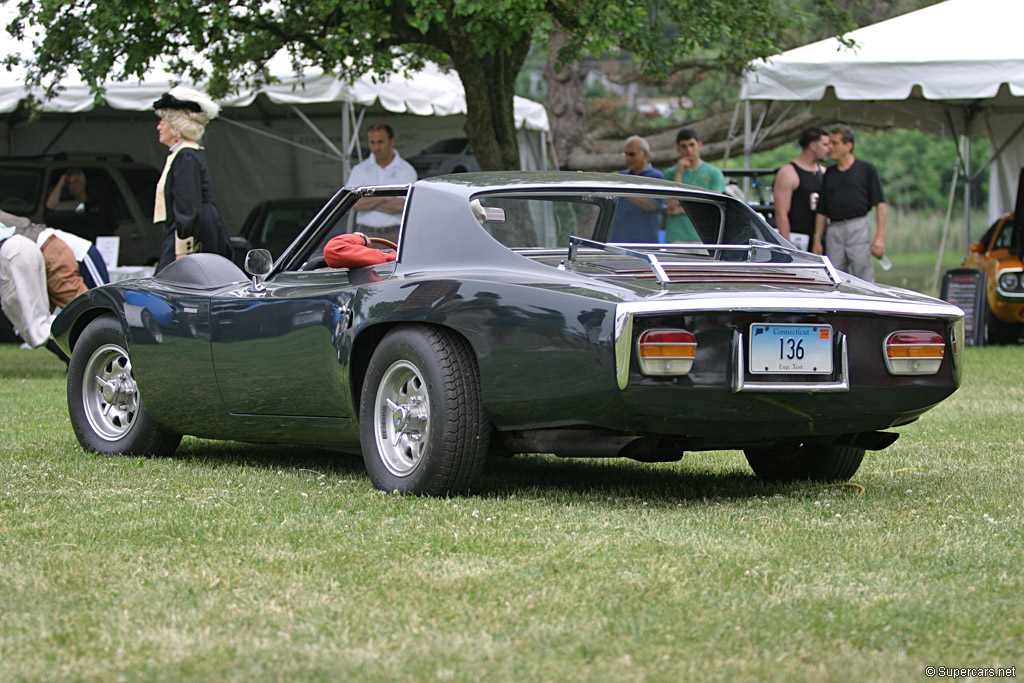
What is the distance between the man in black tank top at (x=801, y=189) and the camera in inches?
457

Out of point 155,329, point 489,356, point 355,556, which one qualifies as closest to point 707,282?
point 489,356

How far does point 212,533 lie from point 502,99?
9.25 m

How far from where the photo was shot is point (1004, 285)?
526 inches

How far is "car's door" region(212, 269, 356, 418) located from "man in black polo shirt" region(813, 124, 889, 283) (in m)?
6.53

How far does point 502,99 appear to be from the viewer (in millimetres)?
13148

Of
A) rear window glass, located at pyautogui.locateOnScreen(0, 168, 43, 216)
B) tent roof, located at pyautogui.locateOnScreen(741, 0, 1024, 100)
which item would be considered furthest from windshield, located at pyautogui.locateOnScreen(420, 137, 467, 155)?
rear window glass, located at pyautogui.locateOnScreen(0, 168, 43, 216)

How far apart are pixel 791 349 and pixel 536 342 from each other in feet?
2.66

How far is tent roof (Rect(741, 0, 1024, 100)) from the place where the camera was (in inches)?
527

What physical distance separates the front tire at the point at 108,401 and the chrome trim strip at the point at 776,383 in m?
2.92

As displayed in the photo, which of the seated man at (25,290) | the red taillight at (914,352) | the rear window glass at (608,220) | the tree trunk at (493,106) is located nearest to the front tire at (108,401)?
the rear window glass at (608,220)

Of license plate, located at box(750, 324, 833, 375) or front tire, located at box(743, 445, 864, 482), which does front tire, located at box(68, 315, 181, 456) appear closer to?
front tire, located at box(743, 445, 864, 482)

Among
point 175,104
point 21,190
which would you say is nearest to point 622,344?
point 175,104

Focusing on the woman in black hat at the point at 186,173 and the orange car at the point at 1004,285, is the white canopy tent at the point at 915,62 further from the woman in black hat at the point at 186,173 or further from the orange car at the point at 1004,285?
the woman in black hat at the point at 186,173

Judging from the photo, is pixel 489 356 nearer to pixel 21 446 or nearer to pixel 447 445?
pixel 447 445
